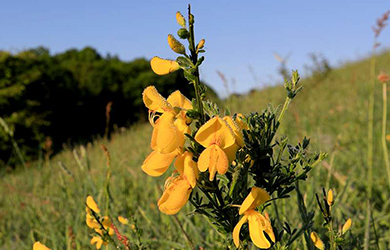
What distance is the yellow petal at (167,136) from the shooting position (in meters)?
0.75

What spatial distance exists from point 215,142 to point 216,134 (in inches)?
0.7

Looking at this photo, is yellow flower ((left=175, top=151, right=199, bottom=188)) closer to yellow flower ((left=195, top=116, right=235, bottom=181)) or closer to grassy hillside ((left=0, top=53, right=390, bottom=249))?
yellow flower ((left=195, top=116, right=235, bottom=181))

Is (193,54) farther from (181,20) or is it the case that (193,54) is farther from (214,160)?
(214,160)

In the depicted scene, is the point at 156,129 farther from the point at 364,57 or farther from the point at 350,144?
the point at 364,57

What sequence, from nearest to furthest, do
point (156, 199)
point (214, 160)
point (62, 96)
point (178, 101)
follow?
point (214, 160) → point (178, 101) → point (156, 199) → point (62, 96)

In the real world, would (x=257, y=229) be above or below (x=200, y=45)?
below

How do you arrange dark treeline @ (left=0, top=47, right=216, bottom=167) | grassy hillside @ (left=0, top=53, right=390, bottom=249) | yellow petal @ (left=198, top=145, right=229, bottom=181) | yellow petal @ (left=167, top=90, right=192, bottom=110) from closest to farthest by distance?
yellow petal @ (left=198, top=145, right=229, bottom=181), yellow petal @ (left=167, top=90, right=192, bottom=110), grassy hillside @ (left=0, top=53, right=390, bottom=249), dark treeline @ (left=0, top=47, right=216, bottom=167)

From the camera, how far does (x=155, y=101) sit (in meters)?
0.83

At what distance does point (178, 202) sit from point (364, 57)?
14361mm

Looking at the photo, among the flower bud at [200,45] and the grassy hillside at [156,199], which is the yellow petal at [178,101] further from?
the grassy hillside at [156,199]

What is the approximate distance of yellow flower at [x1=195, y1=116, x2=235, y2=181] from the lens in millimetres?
732

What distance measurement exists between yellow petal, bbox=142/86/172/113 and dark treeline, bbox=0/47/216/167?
26.7 ft

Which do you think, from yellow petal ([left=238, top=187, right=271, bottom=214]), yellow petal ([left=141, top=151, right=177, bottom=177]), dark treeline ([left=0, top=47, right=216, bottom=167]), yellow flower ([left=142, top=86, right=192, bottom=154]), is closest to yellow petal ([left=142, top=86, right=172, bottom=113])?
yellow flower ([left=142, top=86, right=192, bottom=154])

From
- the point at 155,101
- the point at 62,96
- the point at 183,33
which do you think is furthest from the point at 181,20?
the point at 62,96
